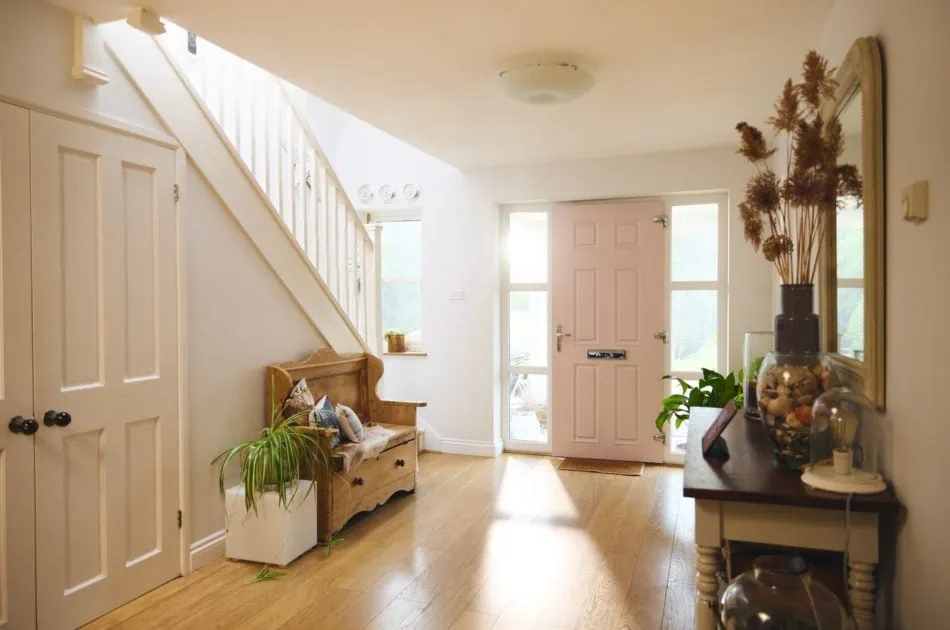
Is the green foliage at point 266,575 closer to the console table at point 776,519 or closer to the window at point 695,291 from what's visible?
the console table at point 776,519

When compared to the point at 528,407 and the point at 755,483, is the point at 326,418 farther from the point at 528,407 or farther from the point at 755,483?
the point at 755,483

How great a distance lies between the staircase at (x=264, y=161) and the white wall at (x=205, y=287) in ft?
0.31

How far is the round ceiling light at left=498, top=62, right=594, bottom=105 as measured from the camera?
3.08 m

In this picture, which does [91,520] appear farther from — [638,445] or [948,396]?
[638,445]

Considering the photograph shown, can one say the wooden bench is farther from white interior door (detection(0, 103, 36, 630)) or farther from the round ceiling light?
the round ceiling light

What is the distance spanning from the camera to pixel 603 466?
5.15 meters

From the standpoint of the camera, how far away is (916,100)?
1511 millimetres

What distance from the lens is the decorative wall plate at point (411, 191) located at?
226 inches

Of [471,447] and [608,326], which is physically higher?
[608,326]

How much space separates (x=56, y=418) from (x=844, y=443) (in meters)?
2.67

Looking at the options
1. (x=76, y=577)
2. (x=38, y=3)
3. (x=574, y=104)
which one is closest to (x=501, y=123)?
(x=574, y=104)

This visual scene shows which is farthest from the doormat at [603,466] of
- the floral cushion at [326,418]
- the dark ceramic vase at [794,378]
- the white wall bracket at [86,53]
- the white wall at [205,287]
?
the white wall bracket at [86,53]

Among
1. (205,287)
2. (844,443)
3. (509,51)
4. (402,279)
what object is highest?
(509,51)

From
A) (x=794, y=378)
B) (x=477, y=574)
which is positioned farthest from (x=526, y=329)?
(x=794, y=378)
